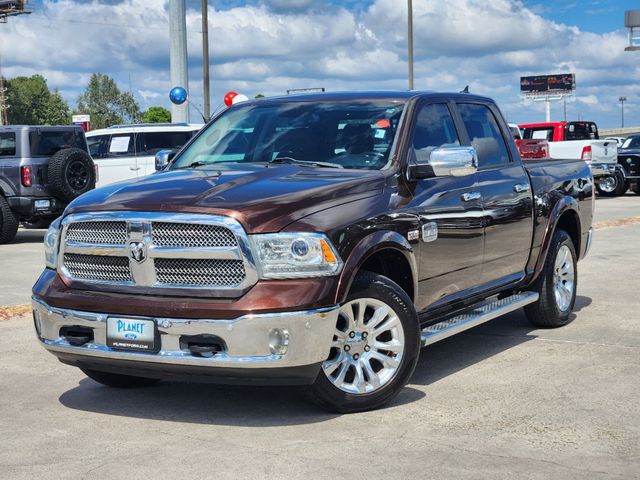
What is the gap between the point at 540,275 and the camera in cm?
812

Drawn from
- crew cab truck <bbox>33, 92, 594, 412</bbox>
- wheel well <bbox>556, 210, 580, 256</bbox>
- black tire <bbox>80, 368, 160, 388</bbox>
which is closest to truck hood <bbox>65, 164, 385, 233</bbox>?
crew cab truck <bbox>33, 92, 594, 412</bbox>

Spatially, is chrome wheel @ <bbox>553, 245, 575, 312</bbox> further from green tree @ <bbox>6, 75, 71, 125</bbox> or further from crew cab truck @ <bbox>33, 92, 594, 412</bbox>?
green tree @ <bbox>6, 75, 71, 125</bbox>

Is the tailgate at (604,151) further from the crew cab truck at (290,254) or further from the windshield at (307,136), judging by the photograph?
the windshield at (307,136)

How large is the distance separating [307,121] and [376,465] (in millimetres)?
2696

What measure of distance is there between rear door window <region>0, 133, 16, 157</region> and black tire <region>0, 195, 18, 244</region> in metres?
0.84

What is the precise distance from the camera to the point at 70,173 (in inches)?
651

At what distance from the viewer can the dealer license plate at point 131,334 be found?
5242mm

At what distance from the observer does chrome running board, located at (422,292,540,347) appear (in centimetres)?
622

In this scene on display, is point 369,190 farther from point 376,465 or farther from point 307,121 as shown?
point 376,465

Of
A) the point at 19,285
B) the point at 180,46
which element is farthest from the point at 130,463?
the point at 180,46

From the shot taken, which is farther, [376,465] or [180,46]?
[180,46]

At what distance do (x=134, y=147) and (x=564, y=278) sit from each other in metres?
13.4

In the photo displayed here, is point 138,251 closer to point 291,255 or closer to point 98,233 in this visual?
point 98,233

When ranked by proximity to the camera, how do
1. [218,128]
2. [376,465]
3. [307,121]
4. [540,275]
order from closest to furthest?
[376,465] → [307,121] → [218,128] → [540,275]
